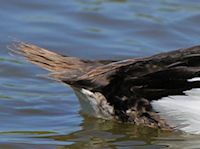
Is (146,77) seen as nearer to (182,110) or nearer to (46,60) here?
(182,110)

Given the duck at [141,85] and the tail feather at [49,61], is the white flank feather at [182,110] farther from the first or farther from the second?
the tail feather at [49,61]

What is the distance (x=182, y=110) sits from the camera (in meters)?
8.47

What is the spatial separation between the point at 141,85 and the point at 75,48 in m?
3.04

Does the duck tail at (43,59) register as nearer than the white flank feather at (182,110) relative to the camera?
No

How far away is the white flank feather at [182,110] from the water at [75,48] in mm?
117

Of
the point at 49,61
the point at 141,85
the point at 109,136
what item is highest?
the point at 49,61

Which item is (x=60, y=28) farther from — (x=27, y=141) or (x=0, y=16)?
(x=27, y=141)

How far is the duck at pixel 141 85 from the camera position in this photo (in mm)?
8461

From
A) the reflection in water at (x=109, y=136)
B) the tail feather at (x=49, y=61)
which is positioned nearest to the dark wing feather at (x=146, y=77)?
the tail feather at (x=49, y=61)

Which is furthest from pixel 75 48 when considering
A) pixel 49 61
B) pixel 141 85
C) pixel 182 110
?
pixel 182 110

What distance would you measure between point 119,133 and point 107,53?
2.70 metres

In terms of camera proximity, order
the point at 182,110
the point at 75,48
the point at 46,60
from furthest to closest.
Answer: the point at 75,48
the point at 46,60
the point at 182,110

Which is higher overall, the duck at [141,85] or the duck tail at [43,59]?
the duck tail at [43,59]

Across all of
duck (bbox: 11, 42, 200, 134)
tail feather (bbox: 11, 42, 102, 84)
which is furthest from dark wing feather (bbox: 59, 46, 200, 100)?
tail feather (bbox: 11, 42, 102, 84)
